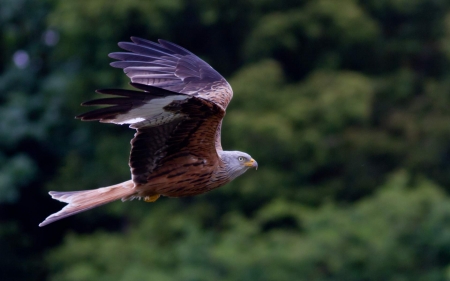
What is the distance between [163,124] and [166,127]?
0.06 m

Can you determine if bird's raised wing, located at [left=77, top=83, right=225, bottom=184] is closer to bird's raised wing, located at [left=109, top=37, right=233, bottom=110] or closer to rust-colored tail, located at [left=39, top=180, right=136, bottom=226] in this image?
rust-colored tail, located at [left=39, top=180, right=136, bottom=226]

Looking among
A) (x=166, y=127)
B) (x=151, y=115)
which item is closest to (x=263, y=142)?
(x=166, y=127)

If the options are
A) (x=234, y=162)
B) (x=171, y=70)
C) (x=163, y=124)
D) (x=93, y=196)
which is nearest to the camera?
(x=163, y=124)

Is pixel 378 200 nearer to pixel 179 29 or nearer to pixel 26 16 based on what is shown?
pixel 179 29

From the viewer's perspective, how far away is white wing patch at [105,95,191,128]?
253 inches

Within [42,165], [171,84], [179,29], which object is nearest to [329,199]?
[179,29]

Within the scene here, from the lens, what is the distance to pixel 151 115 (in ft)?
21.7

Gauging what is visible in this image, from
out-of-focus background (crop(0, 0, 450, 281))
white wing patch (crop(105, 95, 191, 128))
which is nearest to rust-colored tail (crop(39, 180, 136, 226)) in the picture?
white wing patch (crop(105, 95, 191, 128))

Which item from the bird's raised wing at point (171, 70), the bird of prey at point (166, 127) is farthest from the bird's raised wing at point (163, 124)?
the bird's raised wing at point (171, 70)

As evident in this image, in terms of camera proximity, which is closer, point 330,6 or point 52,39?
point 330,6

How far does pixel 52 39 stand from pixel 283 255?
8015 mm

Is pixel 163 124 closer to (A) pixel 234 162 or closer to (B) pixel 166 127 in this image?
(B) pixel 166 127

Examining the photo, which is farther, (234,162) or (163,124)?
(234,162)

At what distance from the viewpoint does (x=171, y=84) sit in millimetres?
7945
